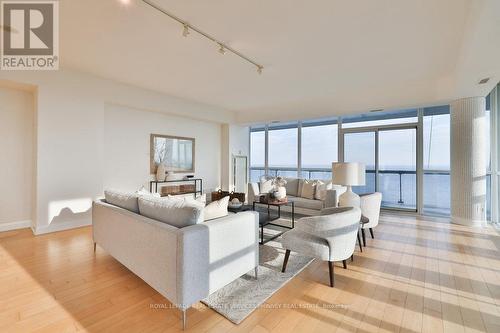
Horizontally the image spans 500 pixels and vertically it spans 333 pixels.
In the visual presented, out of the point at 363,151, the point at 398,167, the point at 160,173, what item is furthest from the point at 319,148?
the point at 160,173

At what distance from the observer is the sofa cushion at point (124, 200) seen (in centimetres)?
241

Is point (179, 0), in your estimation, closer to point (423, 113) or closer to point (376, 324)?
point (376, 324)

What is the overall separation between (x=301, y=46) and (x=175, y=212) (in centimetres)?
270

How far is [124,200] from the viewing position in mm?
2523

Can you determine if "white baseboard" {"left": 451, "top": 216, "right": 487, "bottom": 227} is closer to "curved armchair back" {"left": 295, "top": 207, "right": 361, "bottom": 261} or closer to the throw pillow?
the throw pillow

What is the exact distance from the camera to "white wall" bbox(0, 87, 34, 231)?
153 inches

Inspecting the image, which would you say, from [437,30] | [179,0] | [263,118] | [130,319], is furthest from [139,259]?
[263,118]

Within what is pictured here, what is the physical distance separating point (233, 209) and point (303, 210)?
5.50 ft

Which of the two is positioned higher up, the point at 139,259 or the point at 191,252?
the point at 191,252

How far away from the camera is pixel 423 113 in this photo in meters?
5.25

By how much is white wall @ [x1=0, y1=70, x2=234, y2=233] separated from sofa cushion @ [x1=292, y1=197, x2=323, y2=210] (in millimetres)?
3896

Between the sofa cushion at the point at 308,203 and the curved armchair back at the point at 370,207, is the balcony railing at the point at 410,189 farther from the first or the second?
the curved armchair back at the point at 370,207

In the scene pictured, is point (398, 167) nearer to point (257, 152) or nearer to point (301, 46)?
point (301, 46)

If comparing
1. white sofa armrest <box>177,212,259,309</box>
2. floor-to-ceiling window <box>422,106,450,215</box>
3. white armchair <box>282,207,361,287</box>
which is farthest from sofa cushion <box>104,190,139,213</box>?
floor-to-ceiling window <box>422,106,450,215</box>
